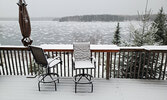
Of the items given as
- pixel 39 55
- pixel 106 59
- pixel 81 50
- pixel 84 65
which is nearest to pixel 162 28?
pixel 106 59

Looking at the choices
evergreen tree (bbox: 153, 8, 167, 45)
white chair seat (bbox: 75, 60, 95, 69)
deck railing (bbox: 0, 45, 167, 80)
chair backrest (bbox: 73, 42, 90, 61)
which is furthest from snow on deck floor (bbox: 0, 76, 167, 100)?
evergreen tree (bbox: 153, 8, 167, 45)

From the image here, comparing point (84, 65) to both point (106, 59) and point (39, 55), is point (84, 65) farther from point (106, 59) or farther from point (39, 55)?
point (39, 55)

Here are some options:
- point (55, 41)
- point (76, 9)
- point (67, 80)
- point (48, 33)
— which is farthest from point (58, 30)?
point (67, 80)

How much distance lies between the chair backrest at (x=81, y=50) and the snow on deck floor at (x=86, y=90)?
0.71 meters

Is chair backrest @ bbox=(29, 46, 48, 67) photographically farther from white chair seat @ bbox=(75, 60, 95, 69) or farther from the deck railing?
white chair seat @ bbox=(75, 60, 95, 69)

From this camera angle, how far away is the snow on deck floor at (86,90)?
281 centimetres

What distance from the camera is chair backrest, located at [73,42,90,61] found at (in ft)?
10.7

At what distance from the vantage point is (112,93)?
2959 millimetres

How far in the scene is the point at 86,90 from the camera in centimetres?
308

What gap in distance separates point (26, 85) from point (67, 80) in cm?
104

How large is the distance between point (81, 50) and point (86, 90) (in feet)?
3.19

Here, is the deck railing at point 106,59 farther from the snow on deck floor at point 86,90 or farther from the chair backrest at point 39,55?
the chair backrest at point 39,55

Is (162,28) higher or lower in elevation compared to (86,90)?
higher

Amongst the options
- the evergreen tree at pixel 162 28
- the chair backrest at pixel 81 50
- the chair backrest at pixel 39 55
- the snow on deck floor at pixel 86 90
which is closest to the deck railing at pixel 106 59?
the chair backrest at pixel 81 50
